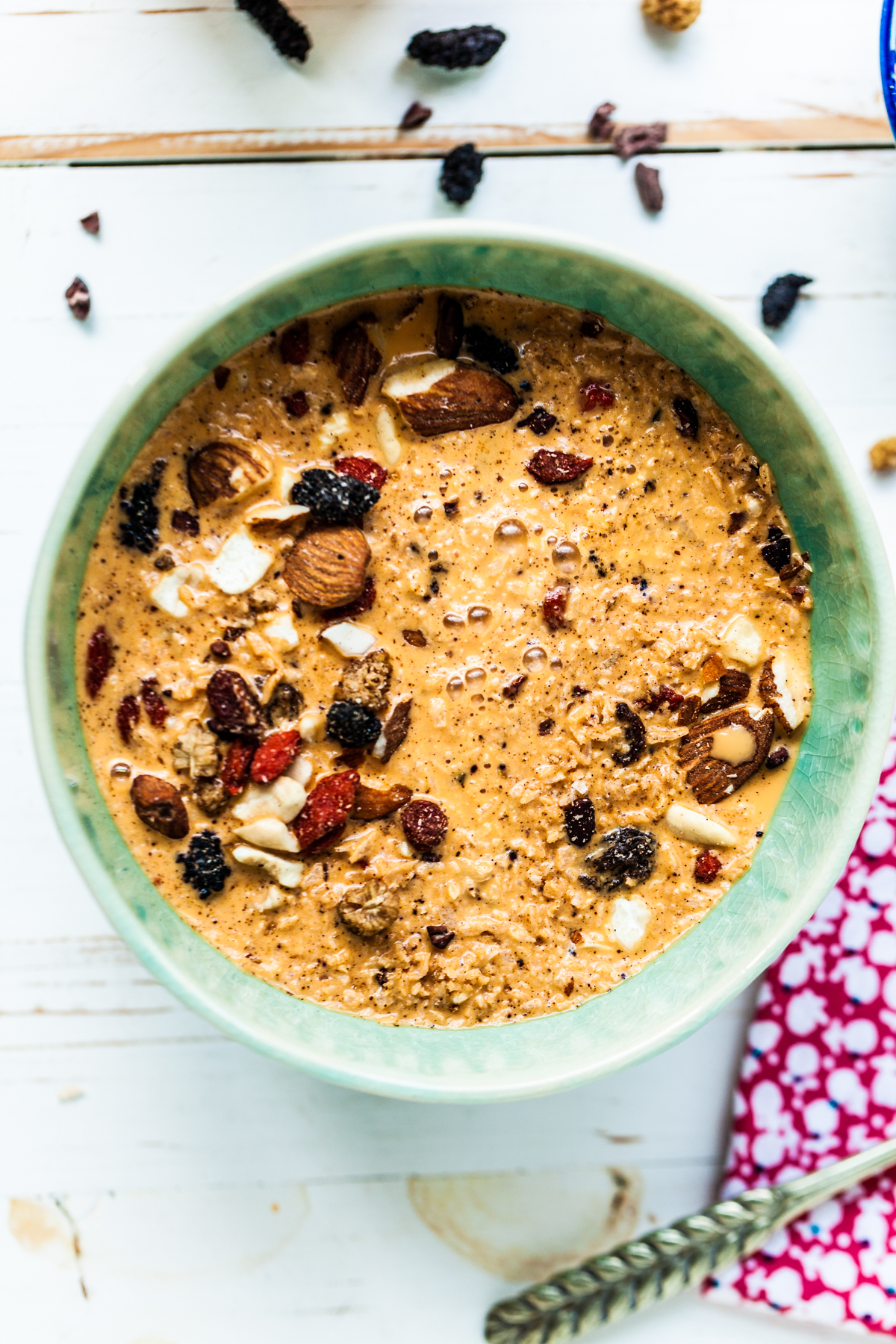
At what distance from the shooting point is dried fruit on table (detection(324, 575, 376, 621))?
3.51 feet

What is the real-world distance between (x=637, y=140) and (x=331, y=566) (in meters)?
0.63

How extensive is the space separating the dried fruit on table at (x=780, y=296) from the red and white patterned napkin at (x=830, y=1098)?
0.58m

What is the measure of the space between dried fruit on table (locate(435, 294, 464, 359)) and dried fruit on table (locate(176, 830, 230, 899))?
1.81 ft

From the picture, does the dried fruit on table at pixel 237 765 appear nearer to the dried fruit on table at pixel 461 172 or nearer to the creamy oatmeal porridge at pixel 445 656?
the creamy oatmeal porridge at pixel 445 656

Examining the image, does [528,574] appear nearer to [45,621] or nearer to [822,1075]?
[45,621]

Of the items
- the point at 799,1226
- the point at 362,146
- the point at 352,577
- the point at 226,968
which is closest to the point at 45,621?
the point at 352,577

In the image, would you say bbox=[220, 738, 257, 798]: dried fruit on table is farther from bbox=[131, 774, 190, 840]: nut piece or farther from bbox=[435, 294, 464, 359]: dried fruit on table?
bbox=[435, 294, 464, 359]: dried fruit on table

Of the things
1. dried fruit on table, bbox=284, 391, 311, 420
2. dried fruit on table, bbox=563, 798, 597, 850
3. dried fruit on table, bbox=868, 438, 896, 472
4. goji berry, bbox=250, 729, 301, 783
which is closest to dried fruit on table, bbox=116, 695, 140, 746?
goji berry, bbox=250, 729, 301, 783

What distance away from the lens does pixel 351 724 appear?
3.43 ft

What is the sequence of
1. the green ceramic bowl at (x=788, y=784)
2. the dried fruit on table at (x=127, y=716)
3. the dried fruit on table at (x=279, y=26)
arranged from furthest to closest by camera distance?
the dried fruit on table at (x=279, y=26), the dried fruit on table at (x=127, y=716), the green ceramic bowl at (x=788, y=784)

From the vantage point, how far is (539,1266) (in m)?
1.32

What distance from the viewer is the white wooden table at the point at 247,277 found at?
1193 millimetres

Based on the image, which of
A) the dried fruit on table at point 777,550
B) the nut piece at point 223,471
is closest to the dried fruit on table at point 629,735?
the dried fruit on table at point 777,550

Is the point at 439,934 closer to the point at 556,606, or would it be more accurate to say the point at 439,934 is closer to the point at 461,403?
the point at 556,606
